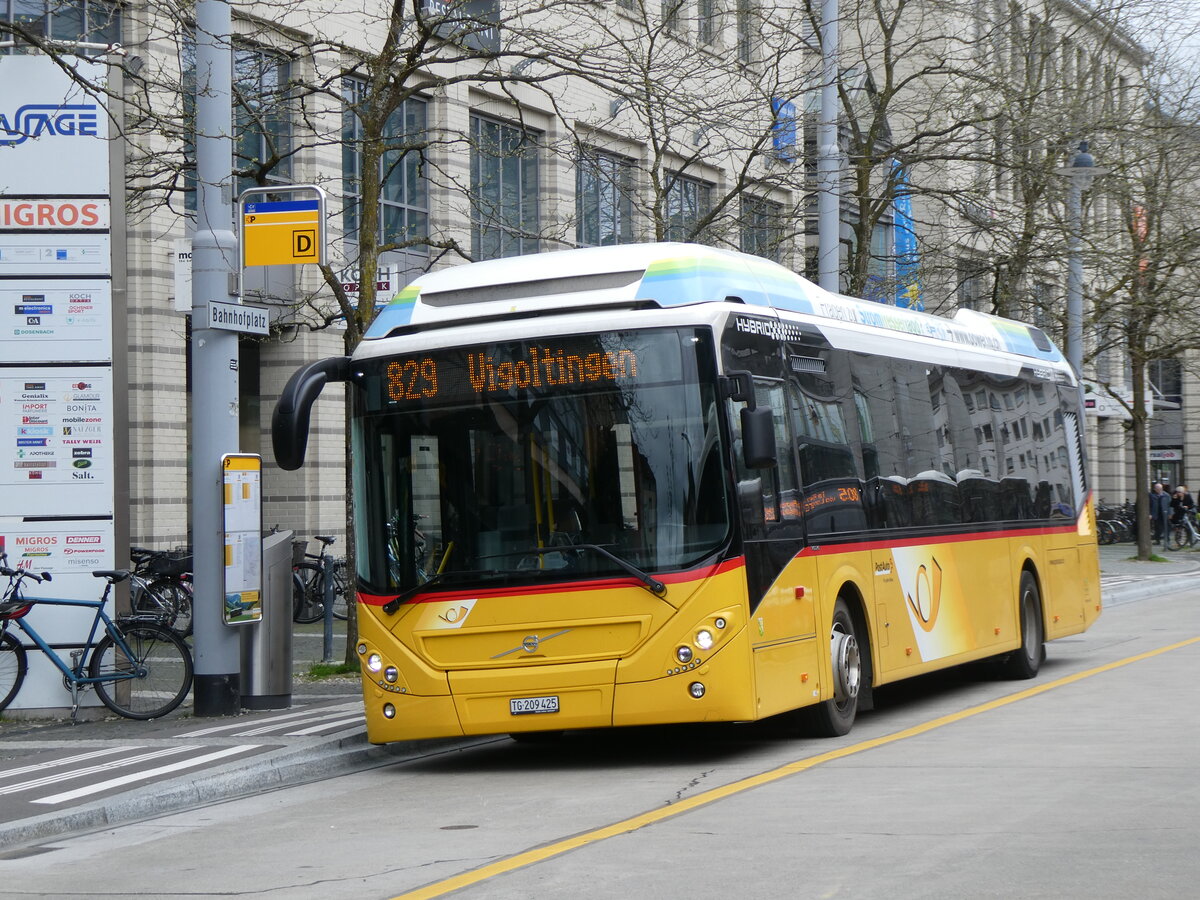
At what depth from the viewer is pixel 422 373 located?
36.5ft

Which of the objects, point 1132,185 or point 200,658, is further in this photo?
point 1132,185

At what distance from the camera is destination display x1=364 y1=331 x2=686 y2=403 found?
10727 millimetres

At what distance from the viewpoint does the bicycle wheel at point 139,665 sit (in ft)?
44.4

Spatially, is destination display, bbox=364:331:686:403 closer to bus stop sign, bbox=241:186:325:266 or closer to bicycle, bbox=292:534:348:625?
bus stop sign, bbox=241:186:325:266

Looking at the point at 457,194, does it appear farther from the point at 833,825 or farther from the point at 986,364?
the point at 833,825

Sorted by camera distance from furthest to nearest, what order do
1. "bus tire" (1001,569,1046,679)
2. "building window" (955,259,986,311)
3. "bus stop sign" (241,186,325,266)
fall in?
"building window" (955,259,986,311), "bus tire" (1001,569,1046,679), "bus stop sign" (241,186,325,266)

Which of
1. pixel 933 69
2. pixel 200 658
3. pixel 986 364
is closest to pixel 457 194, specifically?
pixel 933 69

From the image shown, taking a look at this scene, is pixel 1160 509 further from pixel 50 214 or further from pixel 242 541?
pixel 50 214

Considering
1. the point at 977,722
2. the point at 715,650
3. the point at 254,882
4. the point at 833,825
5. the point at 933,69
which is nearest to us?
the point at 254,882

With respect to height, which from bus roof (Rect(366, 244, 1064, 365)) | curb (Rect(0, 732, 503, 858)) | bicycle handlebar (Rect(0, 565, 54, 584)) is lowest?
curb (Rect(0, 732, 503, 858))

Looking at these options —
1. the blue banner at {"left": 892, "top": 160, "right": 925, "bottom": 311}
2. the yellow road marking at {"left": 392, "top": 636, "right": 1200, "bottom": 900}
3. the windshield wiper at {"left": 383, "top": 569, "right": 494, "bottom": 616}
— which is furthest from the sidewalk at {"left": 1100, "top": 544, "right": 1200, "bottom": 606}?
the windshield wiper at {"left": 383, "top": 569, "right": 494, "bottom": 616}

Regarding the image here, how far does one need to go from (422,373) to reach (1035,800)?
15.0ft

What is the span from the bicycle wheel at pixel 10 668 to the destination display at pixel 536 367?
4280 millimetres

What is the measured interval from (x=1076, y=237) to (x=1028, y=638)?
8712 mm
